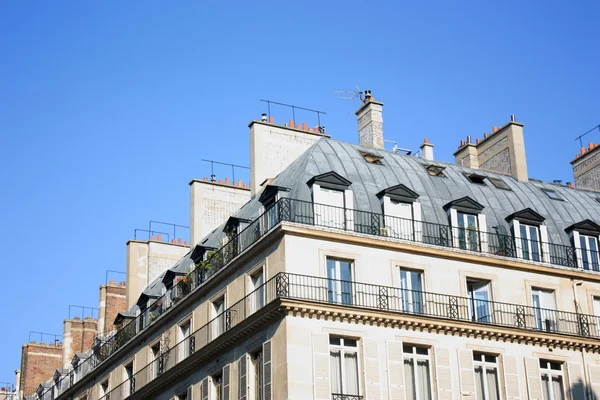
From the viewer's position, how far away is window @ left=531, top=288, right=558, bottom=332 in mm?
37344

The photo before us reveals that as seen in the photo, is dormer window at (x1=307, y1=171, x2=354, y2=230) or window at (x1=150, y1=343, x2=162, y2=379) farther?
window at (x1=150, y1=343, x2=162, y2=379)

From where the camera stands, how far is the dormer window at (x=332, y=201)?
3488cm

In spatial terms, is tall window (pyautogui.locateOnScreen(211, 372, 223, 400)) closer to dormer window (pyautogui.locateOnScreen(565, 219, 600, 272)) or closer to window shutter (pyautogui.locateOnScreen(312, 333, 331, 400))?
window shutter (pyautogui.locateOnScreen(312, 333, 331, 400))

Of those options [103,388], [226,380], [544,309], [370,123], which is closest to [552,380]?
[544,309]

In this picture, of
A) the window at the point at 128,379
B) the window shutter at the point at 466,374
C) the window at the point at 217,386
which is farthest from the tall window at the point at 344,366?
the window at the point at 128,379

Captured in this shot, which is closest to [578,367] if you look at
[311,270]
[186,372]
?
[311,270]

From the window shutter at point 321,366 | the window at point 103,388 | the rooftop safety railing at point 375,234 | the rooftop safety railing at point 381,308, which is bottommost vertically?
the window shutter at point 321,366

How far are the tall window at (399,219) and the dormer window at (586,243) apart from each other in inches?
265

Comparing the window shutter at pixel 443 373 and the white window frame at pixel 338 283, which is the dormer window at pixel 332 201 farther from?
the window shutter at pixel 443 373

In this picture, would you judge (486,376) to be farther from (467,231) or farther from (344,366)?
(344,366)

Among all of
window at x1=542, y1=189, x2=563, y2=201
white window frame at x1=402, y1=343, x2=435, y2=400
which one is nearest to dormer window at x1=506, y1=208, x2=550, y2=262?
window at x1=542, y1=189, x2=563, y2=201

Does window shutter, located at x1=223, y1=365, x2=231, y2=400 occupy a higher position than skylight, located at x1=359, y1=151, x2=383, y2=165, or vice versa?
skylight, located at x1=359, y1=151, x2=383, y2=165

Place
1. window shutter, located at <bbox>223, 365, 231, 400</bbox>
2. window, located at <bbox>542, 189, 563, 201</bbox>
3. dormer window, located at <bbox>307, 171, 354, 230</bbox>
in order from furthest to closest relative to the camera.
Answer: window, located at <bbox>542, 189, 563, 201</bbox>
window shutter, located at <bbox>223, 365, 231, 400</bbox>
dormer window, located at <bbox>307, 171, 354, 230</bbox>

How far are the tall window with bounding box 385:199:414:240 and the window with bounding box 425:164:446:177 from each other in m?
3.54
